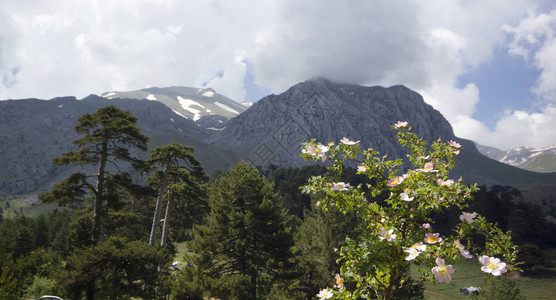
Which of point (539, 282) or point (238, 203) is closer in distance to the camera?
point (238, 203)

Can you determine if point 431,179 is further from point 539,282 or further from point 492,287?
point 539,282

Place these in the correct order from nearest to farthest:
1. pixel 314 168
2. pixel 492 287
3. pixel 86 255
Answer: pixel 86 255, pixel 492 287, pixel 314 168

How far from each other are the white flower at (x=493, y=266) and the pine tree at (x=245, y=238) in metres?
17.6

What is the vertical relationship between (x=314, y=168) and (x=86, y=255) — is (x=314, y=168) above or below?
above

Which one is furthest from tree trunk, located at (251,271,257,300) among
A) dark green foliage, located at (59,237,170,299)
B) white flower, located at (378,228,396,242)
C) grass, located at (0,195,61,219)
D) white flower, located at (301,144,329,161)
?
grass, located at (0,195,61,219)

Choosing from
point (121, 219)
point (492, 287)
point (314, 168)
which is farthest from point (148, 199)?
point (314, 168)

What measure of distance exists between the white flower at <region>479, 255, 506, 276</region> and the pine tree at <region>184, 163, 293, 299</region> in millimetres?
17593

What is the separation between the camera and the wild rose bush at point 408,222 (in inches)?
138

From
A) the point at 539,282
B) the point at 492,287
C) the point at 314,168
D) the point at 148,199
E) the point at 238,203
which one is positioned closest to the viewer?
the point at 148,199

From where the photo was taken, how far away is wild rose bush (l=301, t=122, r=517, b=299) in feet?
11.5

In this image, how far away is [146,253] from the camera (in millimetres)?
16359

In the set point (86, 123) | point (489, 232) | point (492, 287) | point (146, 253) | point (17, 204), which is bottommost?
point (17, 204)

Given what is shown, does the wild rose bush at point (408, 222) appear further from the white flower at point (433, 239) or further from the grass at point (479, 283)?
the grass at point (479, 283)

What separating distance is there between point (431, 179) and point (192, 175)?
22.7 m
